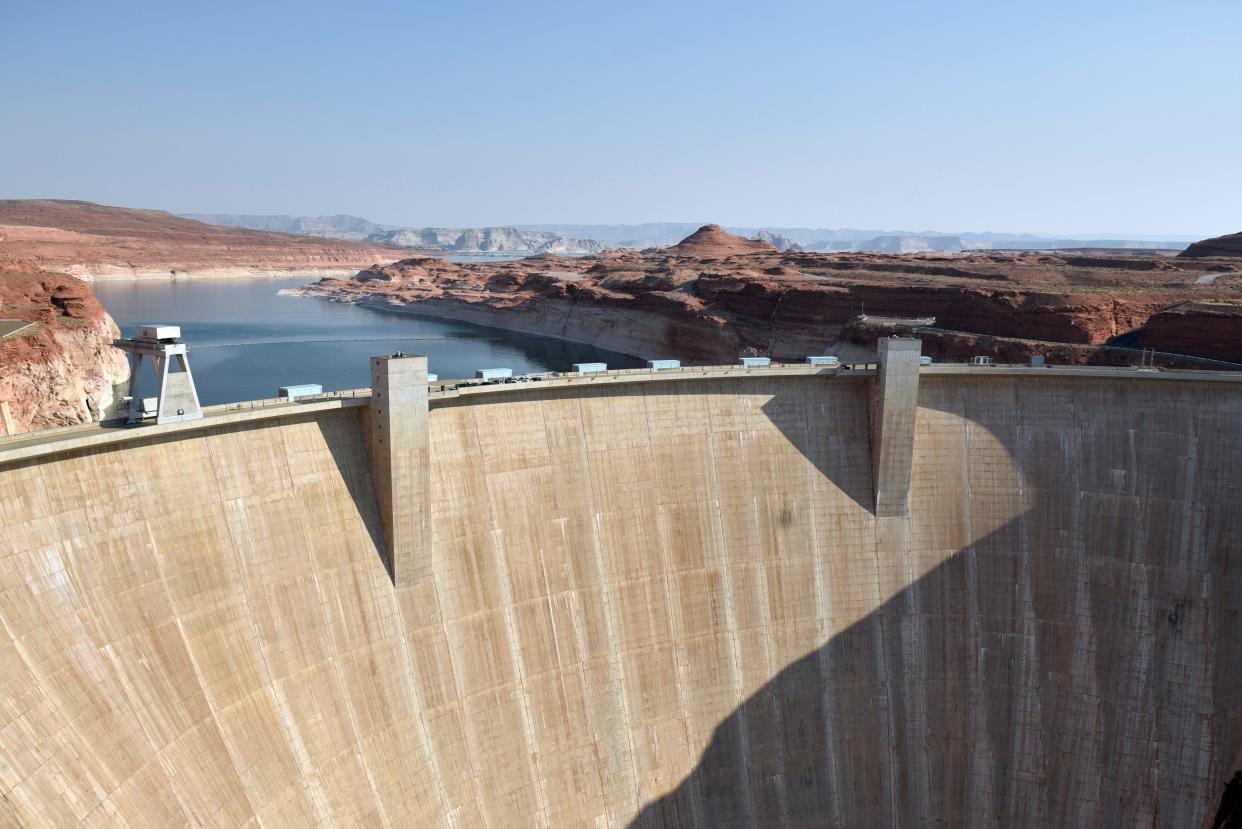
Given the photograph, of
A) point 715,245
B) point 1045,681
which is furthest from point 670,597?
point 715,245

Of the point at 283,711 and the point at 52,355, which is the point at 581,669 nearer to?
the point at 283,711

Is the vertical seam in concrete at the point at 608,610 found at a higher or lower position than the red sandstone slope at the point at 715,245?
lower

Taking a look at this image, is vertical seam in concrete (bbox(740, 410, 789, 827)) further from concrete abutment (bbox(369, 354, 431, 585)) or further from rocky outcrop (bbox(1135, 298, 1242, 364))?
rocky outcrop (bbox(1135, 298, 1242, 364))

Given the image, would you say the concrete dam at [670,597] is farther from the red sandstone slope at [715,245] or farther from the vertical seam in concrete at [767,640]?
the red sandstone slope at [715,245]

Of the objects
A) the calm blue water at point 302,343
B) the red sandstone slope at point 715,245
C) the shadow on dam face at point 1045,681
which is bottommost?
the shadow on dam face at point 1045,681

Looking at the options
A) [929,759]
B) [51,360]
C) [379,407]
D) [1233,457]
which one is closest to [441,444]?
[379,407]

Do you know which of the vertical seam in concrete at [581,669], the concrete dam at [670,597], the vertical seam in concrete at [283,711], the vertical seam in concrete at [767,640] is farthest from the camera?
the vertical seam in concrete at [767,640]

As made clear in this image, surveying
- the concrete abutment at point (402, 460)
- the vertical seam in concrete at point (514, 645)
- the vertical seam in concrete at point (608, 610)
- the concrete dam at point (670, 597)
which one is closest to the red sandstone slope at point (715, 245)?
the concrete dam at point (670, 597)

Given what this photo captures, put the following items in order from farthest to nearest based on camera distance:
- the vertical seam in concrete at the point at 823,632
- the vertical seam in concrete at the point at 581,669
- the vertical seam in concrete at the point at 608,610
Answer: the vertical seam in concrete at the point at 823,632 → the vertical seam in concrete at the point at 608,610 → the vertical seam in concrete at the point at 581,669
